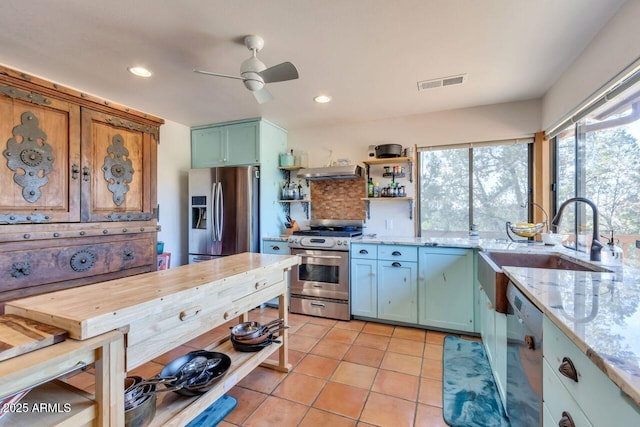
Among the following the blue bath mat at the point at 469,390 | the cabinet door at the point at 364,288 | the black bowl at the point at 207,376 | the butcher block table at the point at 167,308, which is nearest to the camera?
the butcher block table at the point at 167,308

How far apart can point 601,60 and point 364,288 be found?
267 centimetres

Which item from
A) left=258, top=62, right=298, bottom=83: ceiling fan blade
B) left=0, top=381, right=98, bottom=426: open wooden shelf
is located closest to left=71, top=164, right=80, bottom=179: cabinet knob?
left=258, top=62, right=298, bottom=83: ceiling fan blade

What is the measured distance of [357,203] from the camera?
12.9 ft

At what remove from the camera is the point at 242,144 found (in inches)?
149

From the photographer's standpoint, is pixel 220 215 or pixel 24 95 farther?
pixel 220 215

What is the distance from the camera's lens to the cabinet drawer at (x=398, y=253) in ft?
9.99

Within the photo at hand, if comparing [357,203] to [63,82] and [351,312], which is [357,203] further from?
[63,82]

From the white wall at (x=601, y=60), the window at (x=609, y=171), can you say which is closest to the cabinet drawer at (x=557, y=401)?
the window at (x=609, y=171)

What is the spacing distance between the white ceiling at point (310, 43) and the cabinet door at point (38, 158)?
0.42 meters

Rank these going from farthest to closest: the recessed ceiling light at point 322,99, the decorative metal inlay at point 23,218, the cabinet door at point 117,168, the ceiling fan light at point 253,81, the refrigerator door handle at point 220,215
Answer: the refrigerator door handle at point 220,215 → the recessed ceiling light at point 322,99 → the cabinet door at point 117,168 → the ceiling fan light at point 253,81 → the decorative metal inlay at point 23,218

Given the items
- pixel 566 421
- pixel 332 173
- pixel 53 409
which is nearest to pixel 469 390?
pixel 566 421

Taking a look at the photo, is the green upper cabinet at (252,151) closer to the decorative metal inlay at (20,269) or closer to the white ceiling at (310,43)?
the white ceiling at (310,43)

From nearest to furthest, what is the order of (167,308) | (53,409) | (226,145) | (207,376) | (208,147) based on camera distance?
1. (53,409)
2. (167,308)
3. (207,376)
4. (226,145)
5. (208,147)

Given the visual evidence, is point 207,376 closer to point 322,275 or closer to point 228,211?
point 322,275
